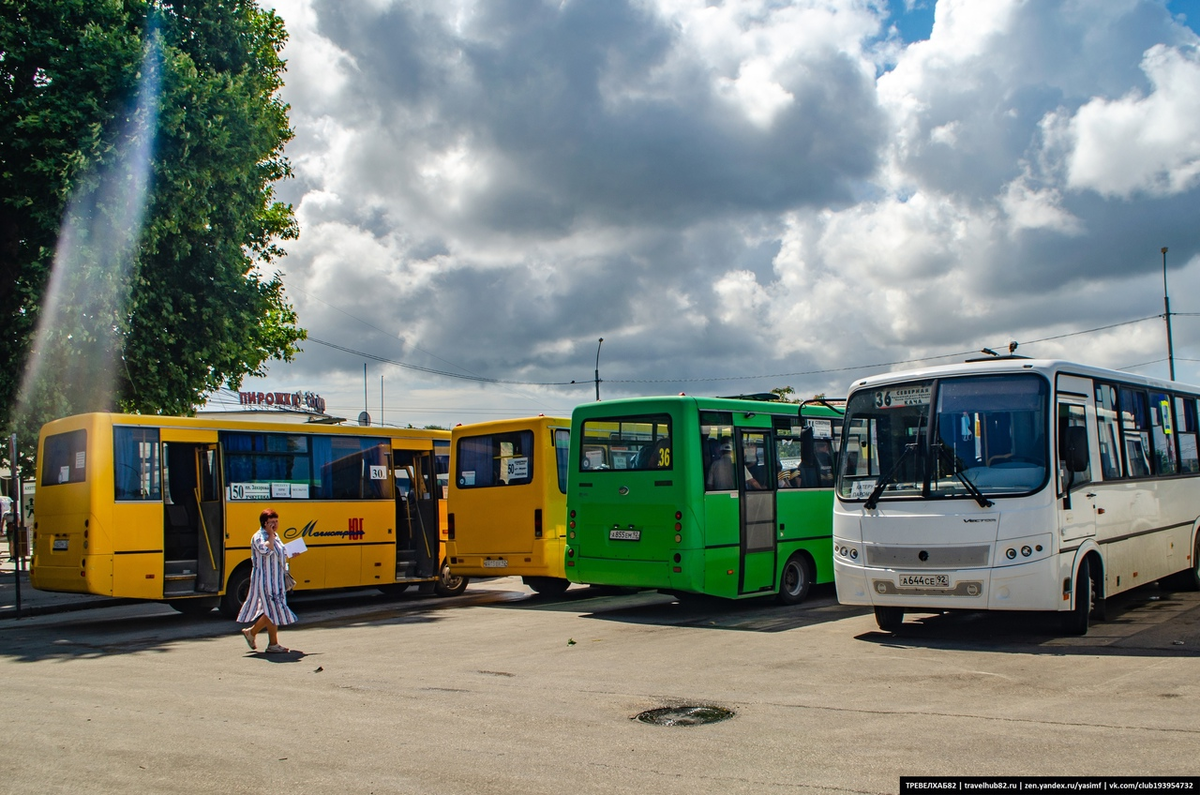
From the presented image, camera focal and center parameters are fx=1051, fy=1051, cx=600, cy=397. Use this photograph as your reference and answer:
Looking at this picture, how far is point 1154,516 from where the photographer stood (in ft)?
43.4

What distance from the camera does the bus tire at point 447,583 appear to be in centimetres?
1859

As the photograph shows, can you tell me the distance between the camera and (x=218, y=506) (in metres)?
15.7

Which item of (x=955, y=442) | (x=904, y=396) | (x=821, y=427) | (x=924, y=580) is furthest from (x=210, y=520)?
(x=955, y=442)

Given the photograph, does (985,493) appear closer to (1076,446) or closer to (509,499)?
(1076,446)

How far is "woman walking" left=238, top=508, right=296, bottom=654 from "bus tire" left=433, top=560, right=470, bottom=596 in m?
6.76

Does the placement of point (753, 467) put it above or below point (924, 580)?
above

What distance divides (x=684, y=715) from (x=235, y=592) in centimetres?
1012

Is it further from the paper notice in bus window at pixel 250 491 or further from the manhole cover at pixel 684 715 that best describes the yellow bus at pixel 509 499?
the manhole cover at pixel 684 715

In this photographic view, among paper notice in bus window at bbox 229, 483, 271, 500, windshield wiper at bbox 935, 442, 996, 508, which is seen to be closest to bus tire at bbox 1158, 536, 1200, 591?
windshield wiper at bbox 935, 442, 996, 508

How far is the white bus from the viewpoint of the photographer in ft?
34.0

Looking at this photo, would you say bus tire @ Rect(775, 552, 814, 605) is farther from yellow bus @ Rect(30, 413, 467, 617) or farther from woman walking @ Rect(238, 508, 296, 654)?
woman walking @ Rect(238, 508, 296, 654)

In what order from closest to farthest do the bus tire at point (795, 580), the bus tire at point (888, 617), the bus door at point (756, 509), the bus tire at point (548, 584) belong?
the bus tire at point (888, 617)
the bus door at point (756, 509)
the bus tire at point (795, 580)
the bus tire at point (548, 584)

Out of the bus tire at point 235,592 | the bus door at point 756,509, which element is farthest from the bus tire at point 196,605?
the bus door at point 756,509

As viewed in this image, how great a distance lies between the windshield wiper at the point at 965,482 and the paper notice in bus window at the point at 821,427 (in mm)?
5068
